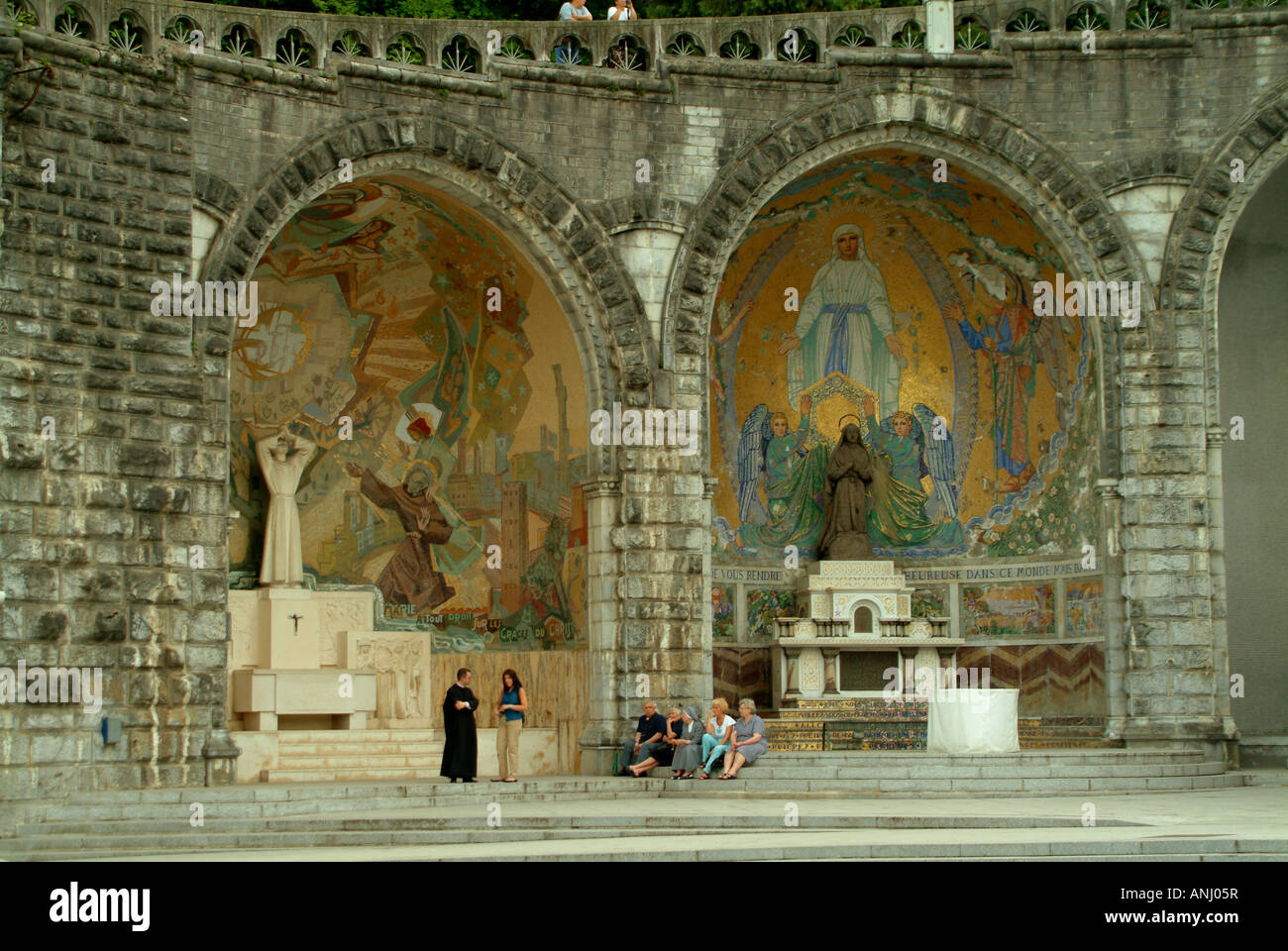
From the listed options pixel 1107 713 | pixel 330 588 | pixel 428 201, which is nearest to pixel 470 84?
pixel 428 201

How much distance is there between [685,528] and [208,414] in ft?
17.9

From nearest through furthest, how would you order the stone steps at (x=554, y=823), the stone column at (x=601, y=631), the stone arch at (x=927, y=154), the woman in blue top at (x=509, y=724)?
the stone steps at (x=554, y=823), the woman in blue top at (x=509, y=724), the stone column at (x=601, y=631), the stone arch at (x=927, y=154)

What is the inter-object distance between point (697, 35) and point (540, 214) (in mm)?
2833

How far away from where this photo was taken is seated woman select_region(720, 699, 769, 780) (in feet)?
Answer: 58.9

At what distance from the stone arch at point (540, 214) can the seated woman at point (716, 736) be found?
333cm

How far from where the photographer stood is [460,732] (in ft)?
56.3

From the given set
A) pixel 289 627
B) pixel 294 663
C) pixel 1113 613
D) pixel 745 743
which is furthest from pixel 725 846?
pixel 1113 613

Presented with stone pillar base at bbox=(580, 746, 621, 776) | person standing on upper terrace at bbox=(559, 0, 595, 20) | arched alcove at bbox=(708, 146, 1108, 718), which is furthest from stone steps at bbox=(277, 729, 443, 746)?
person standing on upper terrace at bbox=(559, 0, 595, 20)

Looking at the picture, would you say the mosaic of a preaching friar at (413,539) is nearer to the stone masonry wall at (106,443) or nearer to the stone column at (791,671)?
the stone masonry wall at (106,443)

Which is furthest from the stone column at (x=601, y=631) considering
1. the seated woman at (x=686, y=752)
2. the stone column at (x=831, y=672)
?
the stone column at (x=831, y=672)

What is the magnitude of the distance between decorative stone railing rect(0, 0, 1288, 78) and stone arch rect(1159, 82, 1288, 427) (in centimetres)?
135

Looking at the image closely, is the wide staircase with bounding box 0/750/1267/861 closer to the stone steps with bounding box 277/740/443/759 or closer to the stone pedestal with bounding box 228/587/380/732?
the stone steps with bounding box 277/740/443/759

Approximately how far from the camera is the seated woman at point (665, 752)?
1866cm

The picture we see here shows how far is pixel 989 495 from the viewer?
22.8 metres
